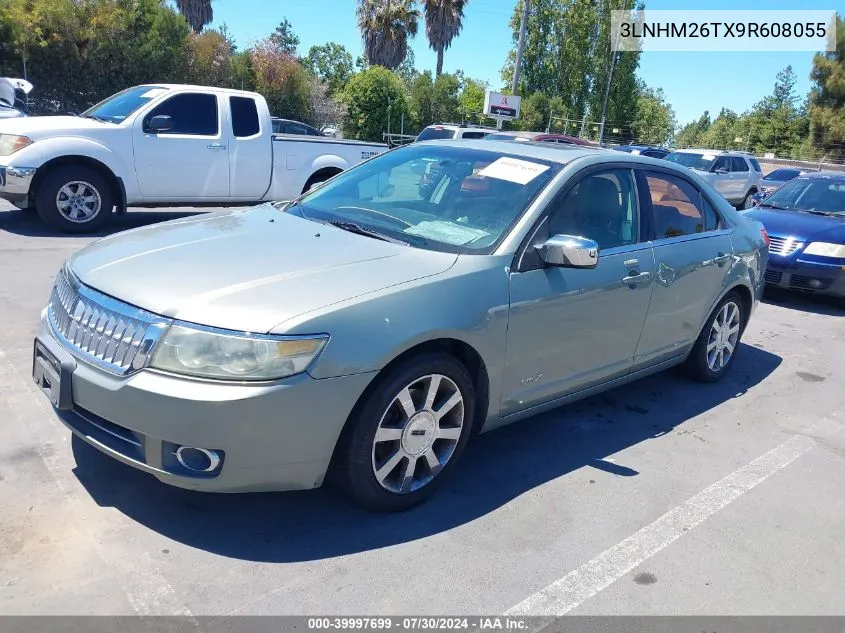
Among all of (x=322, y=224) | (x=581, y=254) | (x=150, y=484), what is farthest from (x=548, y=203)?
(x=150, y=484)

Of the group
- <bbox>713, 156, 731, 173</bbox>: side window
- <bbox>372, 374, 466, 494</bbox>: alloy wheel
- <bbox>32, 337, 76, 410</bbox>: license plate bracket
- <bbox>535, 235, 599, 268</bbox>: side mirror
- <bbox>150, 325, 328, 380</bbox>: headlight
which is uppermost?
<bbox>713, 156, 731, 173</bbox>: side window

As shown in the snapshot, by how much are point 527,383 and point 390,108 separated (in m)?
28.2

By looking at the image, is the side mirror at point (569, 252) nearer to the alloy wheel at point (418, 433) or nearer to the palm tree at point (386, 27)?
the alloy wheel at point (418, 433)

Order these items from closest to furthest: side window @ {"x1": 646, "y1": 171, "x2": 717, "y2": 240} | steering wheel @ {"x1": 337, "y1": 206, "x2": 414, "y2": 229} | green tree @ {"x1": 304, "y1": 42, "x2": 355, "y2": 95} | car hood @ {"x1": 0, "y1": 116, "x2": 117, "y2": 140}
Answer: steering wheel @ {"x1": 337, "y1": 206, "x2": 414, "y2": 229}, side window @ {"x1": 646, "y1": 171, "x2": 717, "y2": 240}, car hood @ {"x1": 0, "y1": 116, "x2": 117, "y2": 140}, green tree @ {"x1": 304, "y1": 42, "x2": 355, "y2": 95}

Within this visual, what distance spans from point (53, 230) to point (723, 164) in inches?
637

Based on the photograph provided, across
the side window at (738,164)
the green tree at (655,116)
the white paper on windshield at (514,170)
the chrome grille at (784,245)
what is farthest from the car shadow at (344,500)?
the green tree at (655,116)

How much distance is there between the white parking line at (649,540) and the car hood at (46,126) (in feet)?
24.9

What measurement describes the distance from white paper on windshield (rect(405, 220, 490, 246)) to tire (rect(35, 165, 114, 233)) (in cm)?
606

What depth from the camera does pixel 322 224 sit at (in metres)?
3.88

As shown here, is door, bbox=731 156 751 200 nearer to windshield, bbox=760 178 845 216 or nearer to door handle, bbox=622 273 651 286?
windshield, bbox=760 178 845 216

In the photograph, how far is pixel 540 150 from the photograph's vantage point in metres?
4.38

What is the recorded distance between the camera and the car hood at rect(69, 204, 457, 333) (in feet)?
9.23

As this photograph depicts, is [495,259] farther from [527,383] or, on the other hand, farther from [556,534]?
[556,534]

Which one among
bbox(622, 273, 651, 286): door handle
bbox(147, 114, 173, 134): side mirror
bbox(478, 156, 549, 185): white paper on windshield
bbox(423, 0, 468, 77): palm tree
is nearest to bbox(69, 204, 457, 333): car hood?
bbox(478, 156, 549, 185): white paper on windshield
